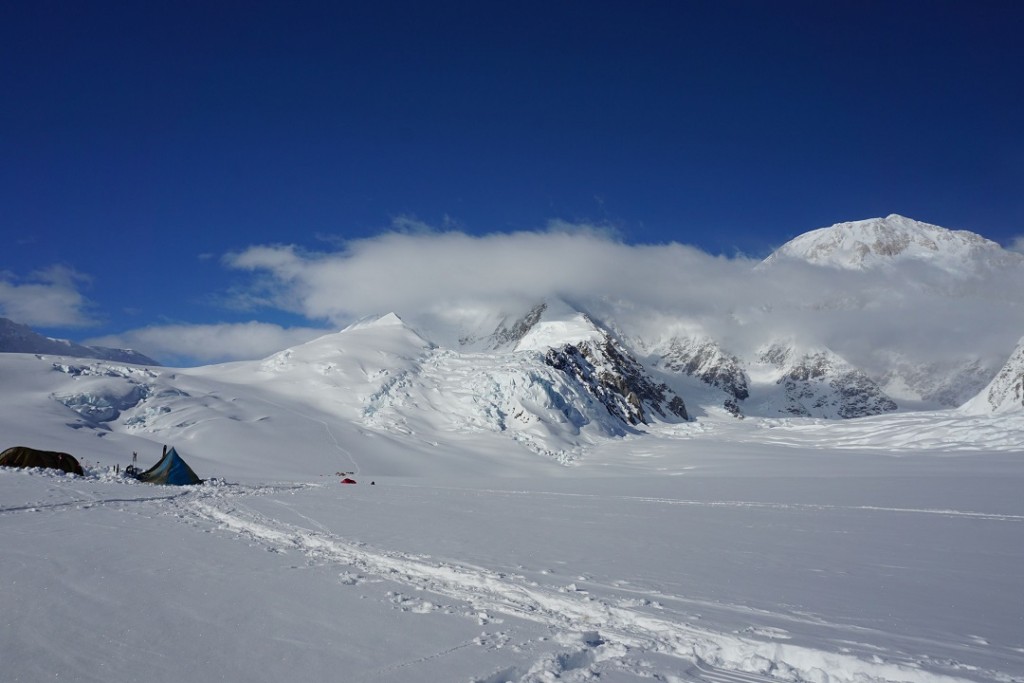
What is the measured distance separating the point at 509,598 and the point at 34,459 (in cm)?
2846

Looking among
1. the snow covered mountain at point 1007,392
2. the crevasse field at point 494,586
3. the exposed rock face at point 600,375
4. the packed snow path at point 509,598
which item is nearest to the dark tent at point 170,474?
the crevasse field at point 494,586

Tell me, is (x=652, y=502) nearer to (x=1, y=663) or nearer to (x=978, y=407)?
(x=1, y=663)

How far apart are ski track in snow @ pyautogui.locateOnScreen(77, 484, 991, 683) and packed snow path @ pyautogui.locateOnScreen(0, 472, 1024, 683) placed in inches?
1.0

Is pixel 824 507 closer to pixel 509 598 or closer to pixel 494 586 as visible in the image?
pixel 494 586

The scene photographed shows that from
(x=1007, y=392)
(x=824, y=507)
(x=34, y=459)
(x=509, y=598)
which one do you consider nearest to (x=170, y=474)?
(x=34, y=459)

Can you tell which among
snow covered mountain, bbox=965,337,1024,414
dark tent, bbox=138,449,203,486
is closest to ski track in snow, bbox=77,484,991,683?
dark tent, bbox=138,449,203,486

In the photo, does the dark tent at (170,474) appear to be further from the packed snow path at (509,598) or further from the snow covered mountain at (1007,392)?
the snow covered mountain at (1007,392)

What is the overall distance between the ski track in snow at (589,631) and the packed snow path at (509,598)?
1.0 inches

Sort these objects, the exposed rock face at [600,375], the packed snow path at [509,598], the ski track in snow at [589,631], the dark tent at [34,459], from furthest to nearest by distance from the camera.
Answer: the exposed rock face at [600,375] → the dark tent at [34,459] → the packed snow path at [509,598] → the ski track in snow at [589,631]

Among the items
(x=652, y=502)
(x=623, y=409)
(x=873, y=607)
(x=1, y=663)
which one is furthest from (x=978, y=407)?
(x=1, y=663)

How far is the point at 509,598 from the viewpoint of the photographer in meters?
9.15

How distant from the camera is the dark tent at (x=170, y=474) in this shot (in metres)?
29.0

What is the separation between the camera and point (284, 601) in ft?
27.4

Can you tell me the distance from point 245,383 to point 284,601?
269ft
